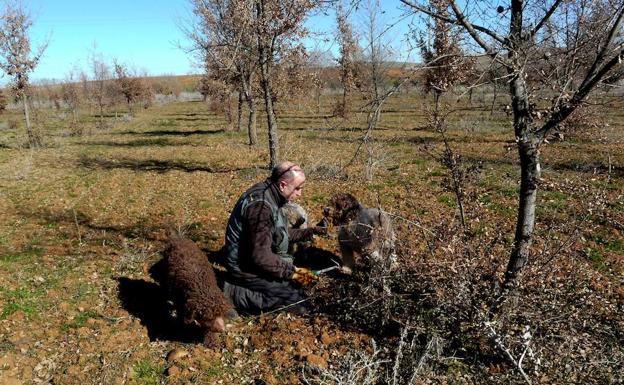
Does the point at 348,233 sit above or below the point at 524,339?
above

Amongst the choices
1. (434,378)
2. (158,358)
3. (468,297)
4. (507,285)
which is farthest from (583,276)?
(158,358)

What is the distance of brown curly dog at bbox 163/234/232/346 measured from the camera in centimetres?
363

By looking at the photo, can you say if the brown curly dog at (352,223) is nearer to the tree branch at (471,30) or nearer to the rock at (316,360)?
the rock at (316,360)

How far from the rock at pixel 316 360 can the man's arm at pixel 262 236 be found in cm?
85

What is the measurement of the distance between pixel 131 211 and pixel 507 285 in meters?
7.10

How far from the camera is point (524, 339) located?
312cm

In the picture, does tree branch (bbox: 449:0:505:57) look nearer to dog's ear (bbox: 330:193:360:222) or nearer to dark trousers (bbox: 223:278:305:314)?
dog's ear (bbox: 330:193:360:222)

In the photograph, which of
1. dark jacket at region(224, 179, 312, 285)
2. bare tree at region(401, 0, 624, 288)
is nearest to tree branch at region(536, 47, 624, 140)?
bare tree at region(401, 0, 624, 288)

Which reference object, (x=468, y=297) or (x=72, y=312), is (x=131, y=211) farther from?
(x=468, y=297)

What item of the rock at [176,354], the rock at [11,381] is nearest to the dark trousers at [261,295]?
the rock at [176,354]

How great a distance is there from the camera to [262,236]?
3916 mm

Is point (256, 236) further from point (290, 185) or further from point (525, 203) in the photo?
point (525, 203)

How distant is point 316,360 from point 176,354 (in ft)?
3.98

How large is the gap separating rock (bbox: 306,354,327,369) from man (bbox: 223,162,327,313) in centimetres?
68
